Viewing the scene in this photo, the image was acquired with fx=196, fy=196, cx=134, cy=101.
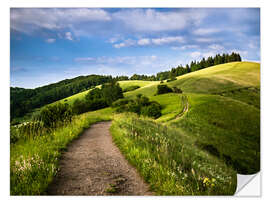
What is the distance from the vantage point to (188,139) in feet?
23.8

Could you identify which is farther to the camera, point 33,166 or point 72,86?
point 72,86

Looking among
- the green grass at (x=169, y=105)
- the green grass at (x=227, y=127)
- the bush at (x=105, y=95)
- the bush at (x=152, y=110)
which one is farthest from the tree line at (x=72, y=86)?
the green grass at (x=227, y=127)

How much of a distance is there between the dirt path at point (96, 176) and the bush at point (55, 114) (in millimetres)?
2342

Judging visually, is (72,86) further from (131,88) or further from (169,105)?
(169,105)

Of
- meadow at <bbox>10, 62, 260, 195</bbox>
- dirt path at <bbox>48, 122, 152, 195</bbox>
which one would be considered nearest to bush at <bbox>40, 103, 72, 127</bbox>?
meadow at <bbox>10, 62, 260, 195</bbox>

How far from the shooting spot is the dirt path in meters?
3.48

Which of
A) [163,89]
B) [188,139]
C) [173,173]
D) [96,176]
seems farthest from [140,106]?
[173,173]

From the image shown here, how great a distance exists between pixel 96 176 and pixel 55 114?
424 cm

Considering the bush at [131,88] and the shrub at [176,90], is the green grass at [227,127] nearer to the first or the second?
the shrub at [176,90]

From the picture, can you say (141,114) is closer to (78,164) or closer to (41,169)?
(78,164)

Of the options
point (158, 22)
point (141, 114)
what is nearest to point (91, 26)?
point (158, 22)

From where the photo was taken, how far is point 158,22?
19.3ft

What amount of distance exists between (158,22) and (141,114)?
12.0ft

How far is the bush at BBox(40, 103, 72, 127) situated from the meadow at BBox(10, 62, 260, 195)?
408mm
